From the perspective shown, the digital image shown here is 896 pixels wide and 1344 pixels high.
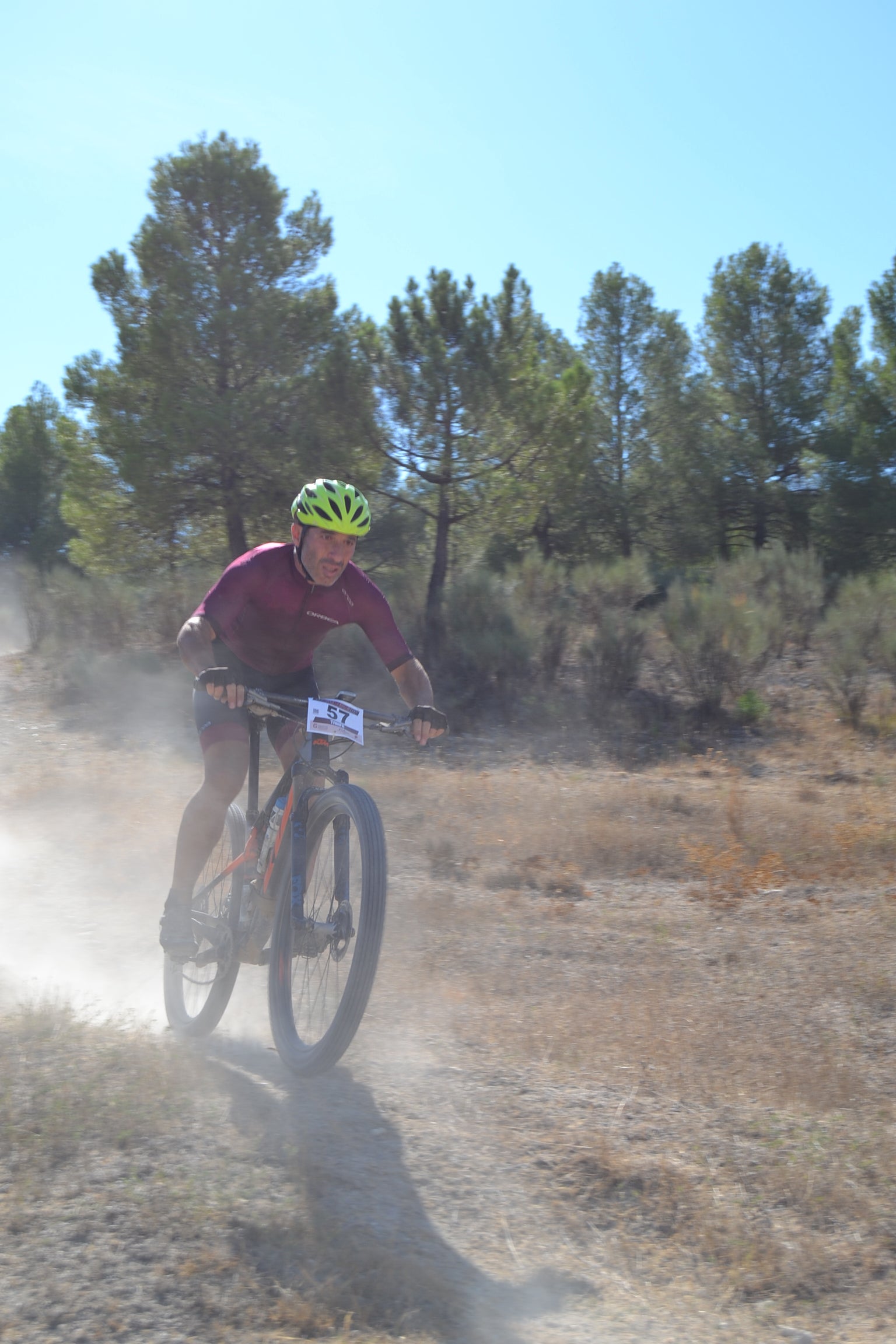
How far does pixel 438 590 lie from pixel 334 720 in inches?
669

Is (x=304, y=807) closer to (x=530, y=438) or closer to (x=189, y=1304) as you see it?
(x=189, y=1304)

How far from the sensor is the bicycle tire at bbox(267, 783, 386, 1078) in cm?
343

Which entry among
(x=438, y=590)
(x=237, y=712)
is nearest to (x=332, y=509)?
(x=237, y=712)

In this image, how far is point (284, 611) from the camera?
4.11 m

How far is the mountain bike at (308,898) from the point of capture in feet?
11.3

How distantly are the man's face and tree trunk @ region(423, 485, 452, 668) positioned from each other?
15654 millimetres

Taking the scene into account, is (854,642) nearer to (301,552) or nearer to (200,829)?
(301,552)

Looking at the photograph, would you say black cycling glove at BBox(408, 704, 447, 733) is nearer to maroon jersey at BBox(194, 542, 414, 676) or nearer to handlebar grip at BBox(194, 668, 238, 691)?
maroon jersey at BBox(194, 542, 414, 676)

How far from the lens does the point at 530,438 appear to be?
1991 centimetres

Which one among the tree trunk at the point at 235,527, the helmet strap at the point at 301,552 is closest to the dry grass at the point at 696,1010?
the helmet strap at the point at 301,552

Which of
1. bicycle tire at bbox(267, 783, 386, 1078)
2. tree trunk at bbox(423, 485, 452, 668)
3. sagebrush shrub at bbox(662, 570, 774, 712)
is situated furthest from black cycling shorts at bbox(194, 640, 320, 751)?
tree trunk at bbox(423, 485, 452, 668)

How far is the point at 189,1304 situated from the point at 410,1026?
2142 mm

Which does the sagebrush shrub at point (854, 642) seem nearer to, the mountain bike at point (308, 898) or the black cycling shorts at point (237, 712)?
the black cycling shorts at point (237, 712)

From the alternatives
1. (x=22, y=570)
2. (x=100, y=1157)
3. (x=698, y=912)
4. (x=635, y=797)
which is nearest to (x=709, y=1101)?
(x=100, y=1157)
